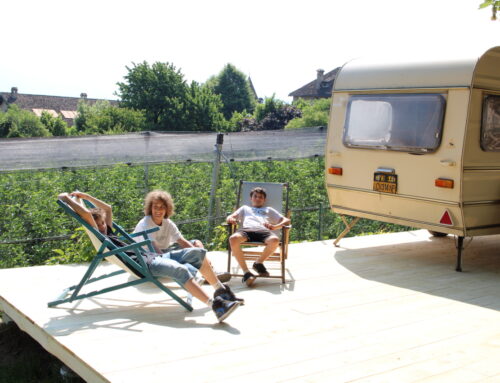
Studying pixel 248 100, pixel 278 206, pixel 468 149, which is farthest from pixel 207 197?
pixel 248 100

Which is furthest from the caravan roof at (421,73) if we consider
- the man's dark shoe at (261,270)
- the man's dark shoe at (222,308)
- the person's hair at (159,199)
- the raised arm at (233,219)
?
the man's dark shoe at (222,308)

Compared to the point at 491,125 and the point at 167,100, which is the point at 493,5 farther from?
the point at 167,100

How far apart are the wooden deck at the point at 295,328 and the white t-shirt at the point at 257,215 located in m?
0.57

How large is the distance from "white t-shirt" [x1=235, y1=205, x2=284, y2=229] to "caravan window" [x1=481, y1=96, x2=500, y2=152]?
2230 mm

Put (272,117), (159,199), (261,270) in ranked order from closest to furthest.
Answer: (159,199), (261,270), (272,117)

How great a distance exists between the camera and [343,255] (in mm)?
7738

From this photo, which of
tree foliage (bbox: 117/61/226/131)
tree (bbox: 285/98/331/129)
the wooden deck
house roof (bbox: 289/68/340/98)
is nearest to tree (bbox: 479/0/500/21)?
the wooden deck

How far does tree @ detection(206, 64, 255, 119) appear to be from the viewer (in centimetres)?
9200

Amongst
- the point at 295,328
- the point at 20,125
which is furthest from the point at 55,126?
the point at 295,328

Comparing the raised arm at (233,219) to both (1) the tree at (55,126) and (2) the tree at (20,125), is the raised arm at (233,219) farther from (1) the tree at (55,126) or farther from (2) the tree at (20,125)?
(1) the tree at (55,126)

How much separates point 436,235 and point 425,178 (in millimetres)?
2381

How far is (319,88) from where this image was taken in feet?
277

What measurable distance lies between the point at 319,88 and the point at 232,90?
1380 centimetres

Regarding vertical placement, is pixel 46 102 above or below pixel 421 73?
below
